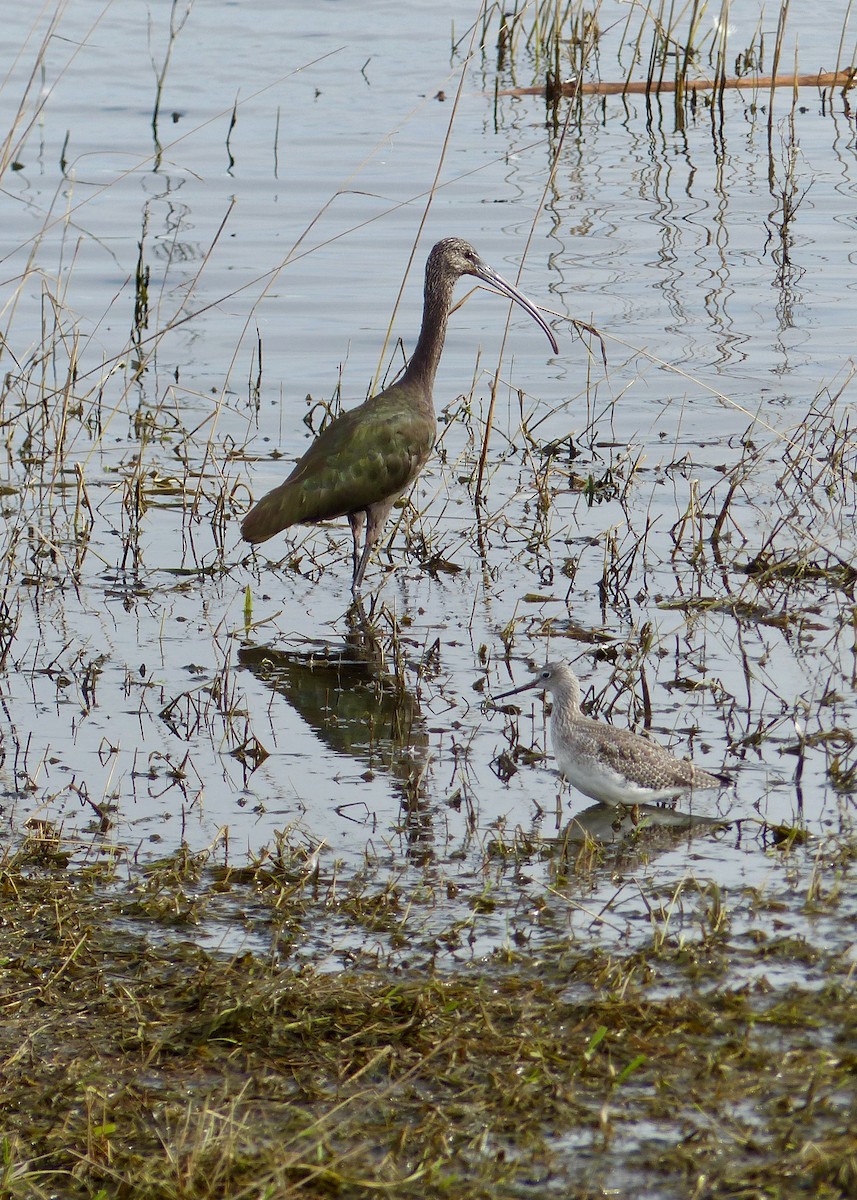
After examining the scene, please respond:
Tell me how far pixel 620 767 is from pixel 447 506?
362cm

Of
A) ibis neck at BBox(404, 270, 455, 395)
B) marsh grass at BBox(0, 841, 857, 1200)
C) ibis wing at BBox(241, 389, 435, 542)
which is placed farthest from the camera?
→ ibis neck at BBox(404, 270, 455, 395)

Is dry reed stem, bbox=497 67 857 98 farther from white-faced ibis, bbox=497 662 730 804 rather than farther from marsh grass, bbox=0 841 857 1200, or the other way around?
marsh grass, bbox=0 841 857 1200

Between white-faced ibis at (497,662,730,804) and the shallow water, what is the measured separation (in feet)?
0.50

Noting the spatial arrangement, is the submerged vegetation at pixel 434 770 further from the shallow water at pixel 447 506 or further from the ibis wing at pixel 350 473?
the ibis wing at pixel 350 473

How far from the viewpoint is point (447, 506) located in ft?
28.6

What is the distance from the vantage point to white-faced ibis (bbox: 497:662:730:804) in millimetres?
5246

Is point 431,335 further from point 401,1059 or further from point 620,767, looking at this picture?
point 401,1059

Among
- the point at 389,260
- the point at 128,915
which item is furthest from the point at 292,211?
the point at 128,915

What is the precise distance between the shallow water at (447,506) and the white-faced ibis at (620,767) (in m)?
0.15

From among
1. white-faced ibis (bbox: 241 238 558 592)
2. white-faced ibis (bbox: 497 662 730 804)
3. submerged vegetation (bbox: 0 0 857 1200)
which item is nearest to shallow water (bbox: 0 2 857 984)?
submerged vegetation (bbox: 0 0 857 1200)

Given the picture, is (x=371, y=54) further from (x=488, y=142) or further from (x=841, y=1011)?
(x=841, y=1011)

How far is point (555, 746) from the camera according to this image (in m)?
5.48

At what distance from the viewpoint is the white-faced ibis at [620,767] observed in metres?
5.25

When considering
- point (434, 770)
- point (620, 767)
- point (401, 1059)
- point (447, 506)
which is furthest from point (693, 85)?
point (401, 1059)
